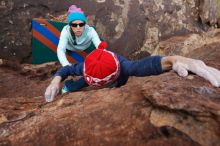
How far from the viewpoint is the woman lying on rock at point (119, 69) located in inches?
78.6

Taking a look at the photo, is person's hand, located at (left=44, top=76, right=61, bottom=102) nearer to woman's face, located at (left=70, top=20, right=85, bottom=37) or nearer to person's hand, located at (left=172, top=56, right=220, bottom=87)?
person's hand, located at (left=172, top=56, right=220, bottom=87)

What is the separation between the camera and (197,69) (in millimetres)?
1985

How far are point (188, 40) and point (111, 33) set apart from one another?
783 millimetres

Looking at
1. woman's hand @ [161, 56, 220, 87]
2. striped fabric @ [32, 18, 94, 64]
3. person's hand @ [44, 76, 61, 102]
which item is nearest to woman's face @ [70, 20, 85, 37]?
striped fabric @ [32, 18, 94, 64]

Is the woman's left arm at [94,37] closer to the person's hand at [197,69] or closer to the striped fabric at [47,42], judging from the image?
the striped fabric at [47,42]

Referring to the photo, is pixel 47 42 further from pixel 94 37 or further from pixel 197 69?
pixel 197 69

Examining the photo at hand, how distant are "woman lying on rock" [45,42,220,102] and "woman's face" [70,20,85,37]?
46.7 inches

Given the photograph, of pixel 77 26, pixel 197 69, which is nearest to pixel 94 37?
pixel 77 26

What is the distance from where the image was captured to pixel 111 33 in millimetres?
4574

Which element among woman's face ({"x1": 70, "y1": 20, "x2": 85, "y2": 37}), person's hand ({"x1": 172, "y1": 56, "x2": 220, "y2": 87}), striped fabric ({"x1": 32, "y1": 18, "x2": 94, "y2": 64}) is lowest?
striped fabric ({"x1": 32, "y1": 18, "x2": 94, "y2": 64})

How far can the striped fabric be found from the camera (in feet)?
14.6

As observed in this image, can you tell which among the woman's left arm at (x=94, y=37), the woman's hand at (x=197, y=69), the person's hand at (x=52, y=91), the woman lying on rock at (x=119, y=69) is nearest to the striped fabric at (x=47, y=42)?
the woman's left arm at (x=94, y=37)

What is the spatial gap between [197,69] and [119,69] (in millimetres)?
661

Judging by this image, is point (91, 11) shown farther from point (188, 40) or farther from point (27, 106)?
point (27, 106)
